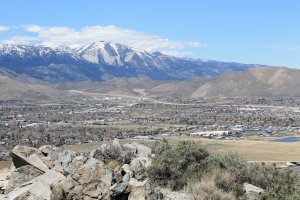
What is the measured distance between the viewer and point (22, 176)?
1137 inches

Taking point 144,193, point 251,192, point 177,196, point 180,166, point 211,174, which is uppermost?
point 144,193

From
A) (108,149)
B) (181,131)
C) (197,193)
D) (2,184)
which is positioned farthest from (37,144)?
(197,193)

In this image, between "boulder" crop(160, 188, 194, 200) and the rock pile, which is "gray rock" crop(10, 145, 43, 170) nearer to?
the rock pile

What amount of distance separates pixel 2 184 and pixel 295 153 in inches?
4184

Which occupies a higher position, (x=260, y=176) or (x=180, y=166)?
(x=180, y=166)

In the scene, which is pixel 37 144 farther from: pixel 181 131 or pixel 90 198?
pixel 90 198

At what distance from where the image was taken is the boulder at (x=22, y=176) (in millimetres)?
28484

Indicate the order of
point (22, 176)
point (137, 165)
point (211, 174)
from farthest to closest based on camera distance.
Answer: point (137, 165) → point (211, 174) → point (22, 176)

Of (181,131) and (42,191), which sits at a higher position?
(42,191)

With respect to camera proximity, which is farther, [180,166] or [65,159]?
[65,159]

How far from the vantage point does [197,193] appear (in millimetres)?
25531

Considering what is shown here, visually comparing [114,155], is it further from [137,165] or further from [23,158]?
[23,158]

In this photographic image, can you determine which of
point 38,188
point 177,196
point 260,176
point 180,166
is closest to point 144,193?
point 177,196

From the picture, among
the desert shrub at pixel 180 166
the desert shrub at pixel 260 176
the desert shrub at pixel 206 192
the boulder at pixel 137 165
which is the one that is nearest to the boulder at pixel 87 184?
the desert shrub at pixel 206 192
